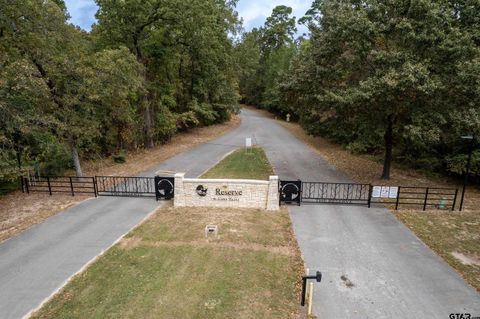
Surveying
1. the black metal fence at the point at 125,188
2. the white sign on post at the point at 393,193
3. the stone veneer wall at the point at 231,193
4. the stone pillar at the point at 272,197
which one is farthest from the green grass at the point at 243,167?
the white sign on post at the point at 393,193

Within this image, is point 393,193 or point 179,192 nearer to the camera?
point 179,192

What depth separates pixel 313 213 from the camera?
1213 centimetres

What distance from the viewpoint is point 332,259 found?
8.95 metres

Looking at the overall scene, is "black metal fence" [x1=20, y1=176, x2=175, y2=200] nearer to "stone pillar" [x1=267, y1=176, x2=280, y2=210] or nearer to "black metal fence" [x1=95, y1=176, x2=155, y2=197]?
"black metal fence" [x1=95, y1=176, x2=155, y2=197]

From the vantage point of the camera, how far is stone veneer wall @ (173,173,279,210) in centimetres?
1230

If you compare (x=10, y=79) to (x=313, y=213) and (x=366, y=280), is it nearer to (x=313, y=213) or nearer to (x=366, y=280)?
(x=313, y=213)

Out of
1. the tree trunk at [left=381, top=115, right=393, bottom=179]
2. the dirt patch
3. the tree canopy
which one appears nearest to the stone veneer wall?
the dirt patch

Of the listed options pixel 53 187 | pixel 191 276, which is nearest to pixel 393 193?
pixel 191 276

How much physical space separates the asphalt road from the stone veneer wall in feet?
3.92

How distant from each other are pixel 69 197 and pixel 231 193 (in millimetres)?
7423

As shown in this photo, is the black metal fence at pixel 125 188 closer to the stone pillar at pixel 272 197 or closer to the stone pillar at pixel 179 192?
the stone pillar at pixel 179 192

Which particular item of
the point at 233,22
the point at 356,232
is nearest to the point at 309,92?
the point at 356,232

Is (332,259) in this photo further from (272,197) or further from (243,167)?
(243,167)

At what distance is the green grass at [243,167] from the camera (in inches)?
660
